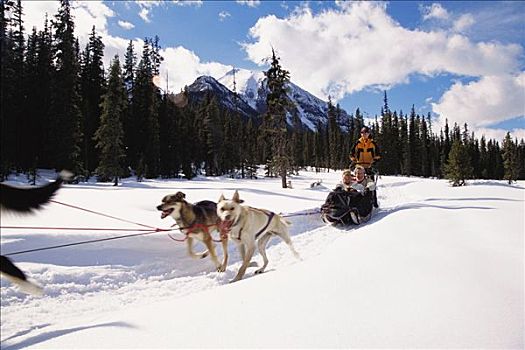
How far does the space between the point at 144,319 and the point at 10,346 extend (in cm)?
120

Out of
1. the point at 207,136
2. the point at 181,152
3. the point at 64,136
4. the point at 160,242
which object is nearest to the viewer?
the point at 160,242

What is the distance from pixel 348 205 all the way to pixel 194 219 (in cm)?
523

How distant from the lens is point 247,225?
5984 mm

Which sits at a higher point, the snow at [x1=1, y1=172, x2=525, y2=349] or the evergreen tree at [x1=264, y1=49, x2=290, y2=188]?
the evergreen tree at [x1=264, y1=49, x2=290, y2=188]

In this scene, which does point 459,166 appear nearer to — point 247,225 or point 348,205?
point 348,205

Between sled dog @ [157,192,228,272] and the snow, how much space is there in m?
0.35

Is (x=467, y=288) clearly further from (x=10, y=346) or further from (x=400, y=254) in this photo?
(x=10, y=346)

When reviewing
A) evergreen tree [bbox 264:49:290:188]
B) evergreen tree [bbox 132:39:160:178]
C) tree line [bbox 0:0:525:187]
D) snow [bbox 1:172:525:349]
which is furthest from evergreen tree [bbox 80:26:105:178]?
snow [bbox 1:172:525:349]

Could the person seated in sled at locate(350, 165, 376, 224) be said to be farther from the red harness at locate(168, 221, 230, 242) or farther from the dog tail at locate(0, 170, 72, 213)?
the dog tail at locate(0, 170, 72, 213)

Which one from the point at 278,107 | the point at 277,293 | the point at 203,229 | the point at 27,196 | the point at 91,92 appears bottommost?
the point at 277,293

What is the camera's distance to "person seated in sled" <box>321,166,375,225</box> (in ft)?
32.4

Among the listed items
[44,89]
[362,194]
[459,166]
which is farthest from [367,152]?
[459,166]

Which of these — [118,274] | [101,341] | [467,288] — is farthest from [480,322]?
[118,274]

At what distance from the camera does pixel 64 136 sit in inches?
829
